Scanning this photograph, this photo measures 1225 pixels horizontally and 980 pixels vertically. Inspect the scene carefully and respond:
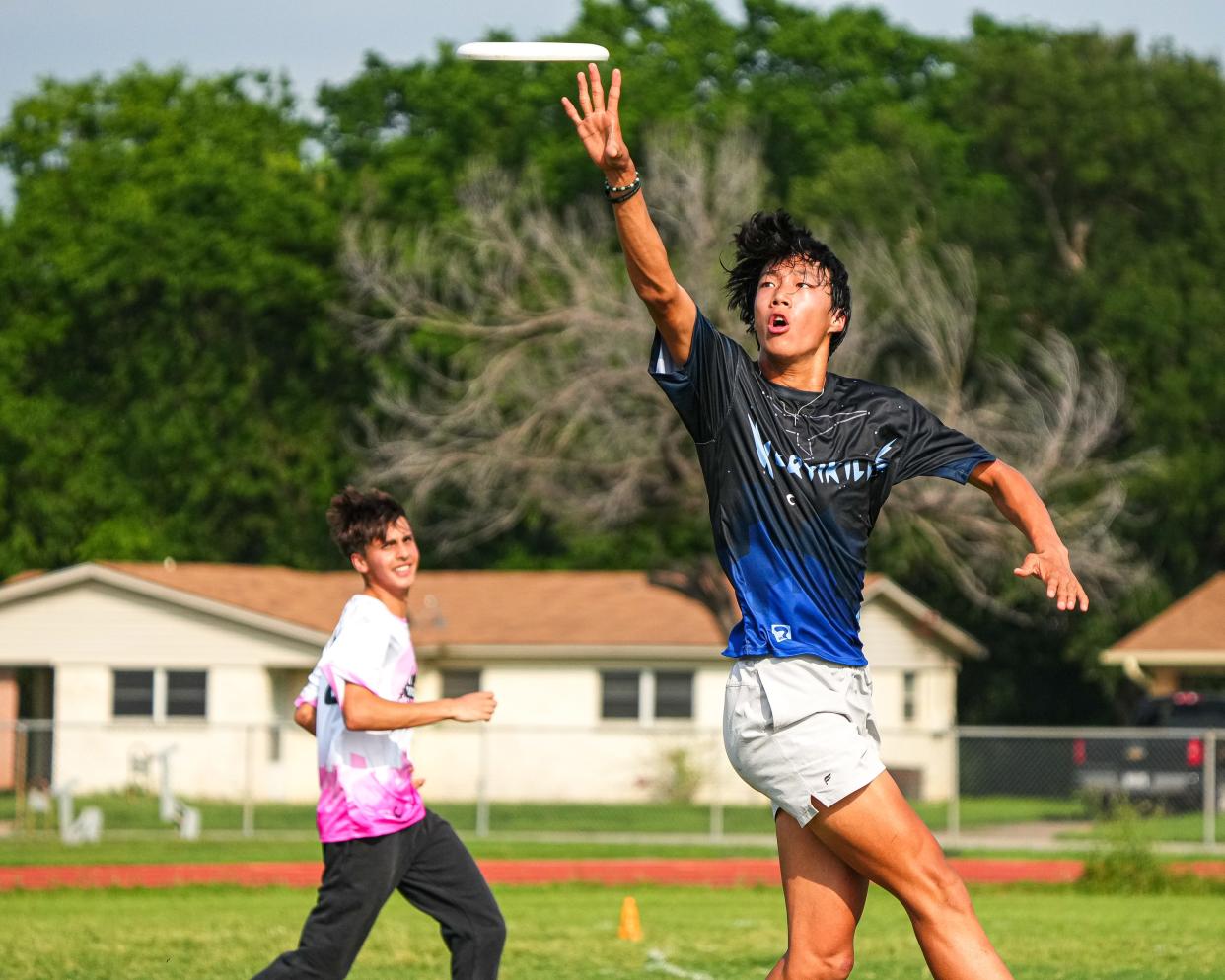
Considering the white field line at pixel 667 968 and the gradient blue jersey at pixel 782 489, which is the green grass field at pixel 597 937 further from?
the gradient blue jersey at pixel 782 489

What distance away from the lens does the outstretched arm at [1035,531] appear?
5.04 m

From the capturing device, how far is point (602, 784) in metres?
33.3

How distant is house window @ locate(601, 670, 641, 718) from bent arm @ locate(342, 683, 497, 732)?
103ft

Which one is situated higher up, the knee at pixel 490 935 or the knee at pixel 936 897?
the knee at pixel 936 897

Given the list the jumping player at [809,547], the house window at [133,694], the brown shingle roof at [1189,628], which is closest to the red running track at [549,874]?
the jumping player at [809,547]

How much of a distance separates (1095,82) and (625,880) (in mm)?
31419

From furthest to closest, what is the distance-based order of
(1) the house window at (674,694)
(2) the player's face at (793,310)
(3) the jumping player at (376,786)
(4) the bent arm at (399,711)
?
(1) the house window at (674,694) → (3) the jumping player at (376,786) → (4) the bent arm at (399,711) → (2) the player's face at (793,310)

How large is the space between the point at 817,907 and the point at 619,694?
33.2 meters

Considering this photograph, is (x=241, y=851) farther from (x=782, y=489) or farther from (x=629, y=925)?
(x=782, y=489)

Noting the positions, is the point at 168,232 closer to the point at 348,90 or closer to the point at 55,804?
the point at 348,90

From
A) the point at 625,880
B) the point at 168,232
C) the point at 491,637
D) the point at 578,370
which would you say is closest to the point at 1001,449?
the point at 578,370

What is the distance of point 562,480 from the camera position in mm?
35125

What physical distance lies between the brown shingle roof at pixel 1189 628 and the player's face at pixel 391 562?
3153 cm

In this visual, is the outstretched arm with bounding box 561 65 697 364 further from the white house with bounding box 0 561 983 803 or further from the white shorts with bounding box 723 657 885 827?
the white house with bounding box 0 561 983 803
